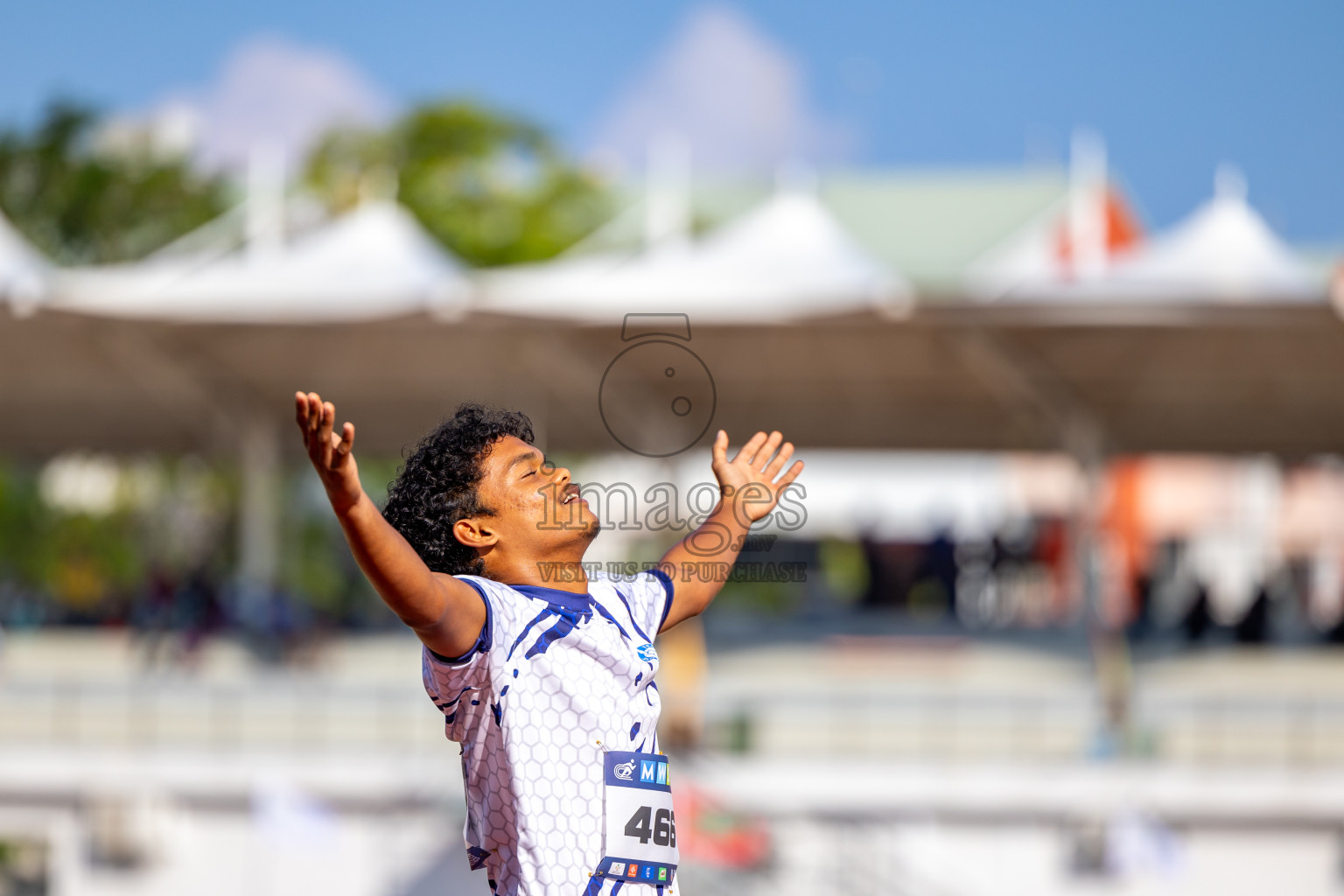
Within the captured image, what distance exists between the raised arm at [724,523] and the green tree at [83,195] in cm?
3035

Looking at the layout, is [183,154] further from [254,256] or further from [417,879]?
[417,879]

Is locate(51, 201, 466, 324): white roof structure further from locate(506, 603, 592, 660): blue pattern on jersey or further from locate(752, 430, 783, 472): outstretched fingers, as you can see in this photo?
locate(506, 603, 592, 660): blue pattern on jersey

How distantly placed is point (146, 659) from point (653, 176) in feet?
35.5

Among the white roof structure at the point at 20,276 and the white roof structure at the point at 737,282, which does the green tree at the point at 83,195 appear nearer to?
the white roof structure at the point at 20,276

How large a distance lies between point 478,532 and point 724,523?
55cm

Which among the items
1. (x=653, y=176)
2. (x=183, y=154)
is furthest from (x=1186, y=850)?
(x=183, y=154)

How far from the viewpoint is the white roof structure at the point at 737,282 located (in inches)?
650

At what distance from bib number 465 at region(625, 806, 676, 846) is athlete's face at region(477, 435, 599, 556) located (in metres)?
0.48

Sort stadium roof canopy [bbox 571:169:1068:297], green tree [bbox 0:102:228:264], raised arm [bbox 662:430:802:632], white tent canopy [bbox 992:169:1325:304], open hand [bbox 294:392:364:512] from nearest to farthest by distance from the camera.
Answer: open hand [bbox 294:392:364:512] < raised arm [bbox 662:430:802:632] < white tent canopy [bbox 992:169:1325:304] < green tree [bbox 0:102:228:264] < stadium roof canopy [bbox 571:169:1068:297]

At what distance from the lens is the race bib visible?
8.17ft

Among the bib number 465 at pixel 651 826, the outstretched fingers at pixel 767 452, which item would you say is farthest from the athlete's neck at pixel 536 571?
the outstretched fingers at pixel 767 452

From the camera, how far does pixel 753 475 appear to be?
10.0ft

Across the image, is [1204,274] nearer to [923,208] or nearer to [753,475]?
[753,475]

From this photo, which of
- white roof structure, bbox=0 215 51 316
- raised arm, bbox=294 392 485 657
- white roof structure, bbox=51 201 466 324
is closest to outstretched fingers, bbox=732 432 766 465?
raised arm, bbox=294 392 485 657
